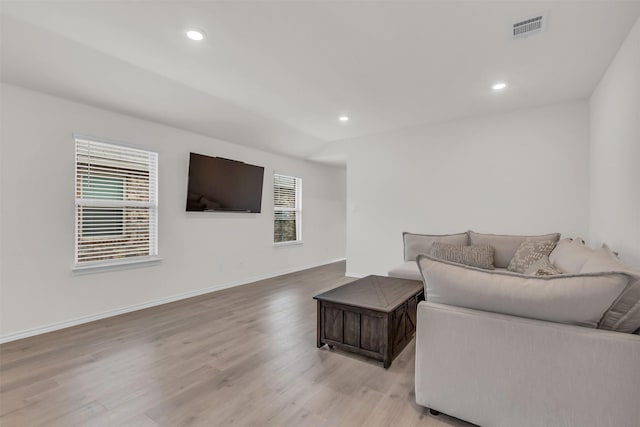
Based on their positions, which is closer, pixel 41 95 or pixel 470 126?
pixel 41 95

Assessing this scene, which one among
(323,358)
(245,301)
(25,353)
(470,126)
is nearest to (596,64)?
(470,126)

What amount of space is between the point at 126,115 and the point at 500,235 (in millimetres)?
5124

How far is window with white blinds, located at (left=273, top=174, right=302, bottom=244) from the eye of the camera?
600 cm

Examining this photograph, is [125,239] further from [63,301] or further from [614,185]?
[614,185]

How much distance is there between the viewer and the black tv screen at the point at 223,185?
14.3 ft

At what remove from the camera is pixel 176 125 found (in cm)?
414

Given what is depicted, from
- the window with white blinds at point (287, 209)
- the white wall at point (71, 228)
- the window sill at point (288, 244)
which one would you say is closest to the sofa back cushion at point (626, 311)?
the white wall at point (71, 228)

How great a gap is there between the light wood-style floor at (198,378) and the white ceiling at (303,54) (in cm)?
253

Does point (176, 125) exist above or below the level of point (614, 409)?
above

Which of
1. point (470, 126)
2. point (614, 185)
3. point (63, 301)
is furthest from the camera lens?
point (470, 126)

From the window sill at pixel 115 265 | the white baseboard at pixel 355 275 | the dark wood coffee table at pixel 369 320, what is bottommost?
the white baseboard at pixel 355 275

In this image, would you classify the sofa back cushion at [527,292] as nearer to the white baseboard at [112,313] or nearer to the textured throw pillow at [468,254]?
the textured throw pillow at [468,254]

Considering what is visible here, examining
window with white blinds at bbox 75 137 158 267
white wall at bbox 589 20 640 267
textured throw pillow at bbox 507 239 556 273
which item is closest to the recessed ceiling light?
window with white blinds at bbox 75 137 158 267

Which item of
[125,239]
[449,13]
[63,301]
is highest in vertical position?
[449,13]
